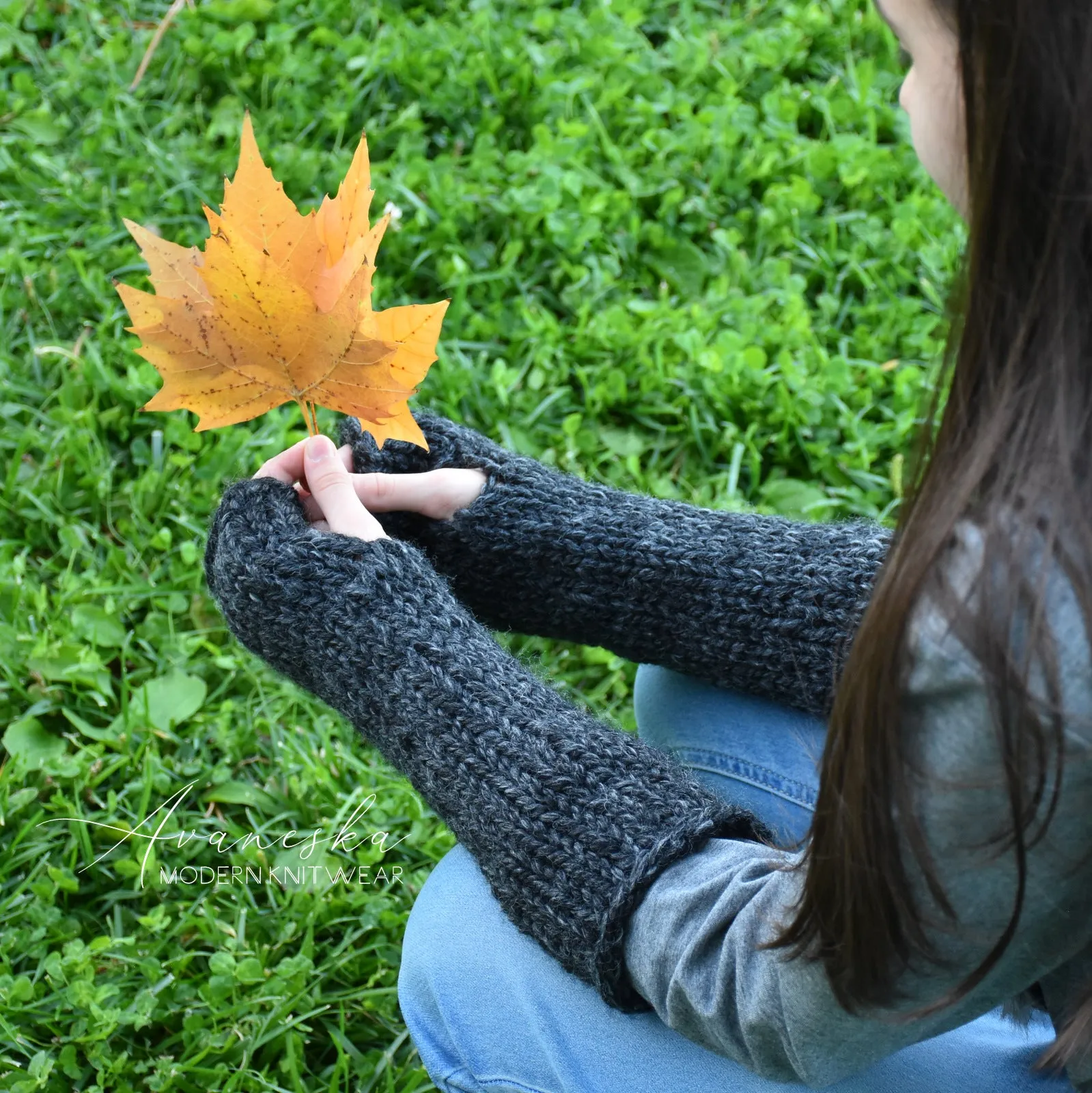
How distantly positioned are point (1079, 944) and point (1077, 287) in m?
0.38

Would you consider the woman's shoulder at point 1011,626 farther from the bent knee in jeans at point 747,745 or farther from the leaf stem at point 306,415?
the leaf stem at point 306,415

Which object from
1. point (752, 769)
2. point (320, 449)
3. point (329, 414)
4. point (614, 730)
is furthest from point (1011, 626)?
point (329, 414)

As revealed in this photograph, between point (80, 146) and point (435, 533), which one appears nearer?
point (435, 533)

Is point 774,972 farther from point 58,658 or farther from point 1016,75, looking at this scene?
point 58,658

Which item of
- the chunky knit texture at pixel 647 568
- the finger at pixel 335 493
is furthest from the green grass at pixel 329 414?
the finger at pixel 335 493

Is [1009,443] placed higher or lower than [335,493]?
higher

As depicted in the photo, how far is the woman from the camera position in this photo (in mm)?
607

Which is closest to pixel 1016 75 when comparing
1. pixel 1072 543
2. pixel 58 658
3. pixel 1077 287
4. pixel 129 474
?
pixel 1077 287

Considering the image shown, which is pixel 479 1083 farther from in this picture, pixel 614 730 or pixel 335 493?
pixel 335 493

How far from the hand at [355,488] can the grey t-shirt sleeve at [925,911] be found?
0.42m

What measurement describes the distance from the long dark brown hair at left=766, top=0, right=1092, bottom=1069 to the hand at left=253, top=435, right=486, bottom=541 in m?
0.54

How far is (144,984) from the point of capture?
1.31 metres

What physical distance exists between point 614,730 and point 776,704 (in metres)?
0.25

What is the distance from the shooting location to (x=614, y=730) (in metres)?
1.00
